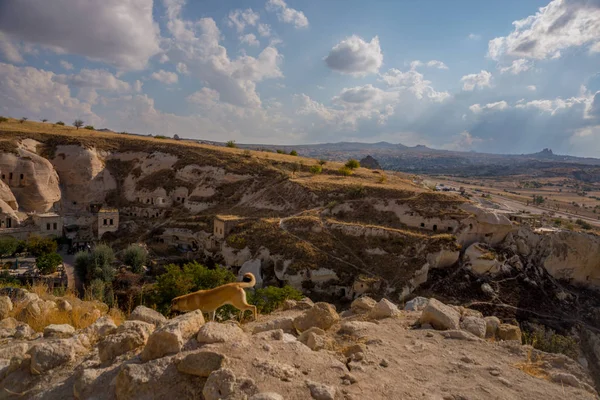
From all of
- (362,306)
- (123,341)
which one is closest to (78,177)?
(362,306)

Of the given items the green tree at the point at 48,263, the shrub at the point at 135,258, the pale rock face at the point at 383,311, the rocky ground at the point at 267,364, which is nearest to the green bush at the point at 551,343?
the pale rock face at the point at 383,311

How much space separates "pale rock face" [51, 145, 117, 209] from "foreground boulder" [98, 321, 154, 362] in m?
46.1

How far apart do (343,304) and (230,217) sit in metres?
15.4

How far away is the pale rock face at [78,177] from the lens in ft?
147

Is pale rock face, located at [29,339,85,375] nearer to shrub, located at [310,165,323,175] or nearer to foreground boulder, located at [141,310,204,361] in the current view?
foreground boulder, located at [141,310,204,361]

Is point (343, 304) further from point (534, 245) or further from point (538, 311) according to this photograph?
point (534, 245)

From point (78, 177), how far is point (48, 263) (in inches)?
824

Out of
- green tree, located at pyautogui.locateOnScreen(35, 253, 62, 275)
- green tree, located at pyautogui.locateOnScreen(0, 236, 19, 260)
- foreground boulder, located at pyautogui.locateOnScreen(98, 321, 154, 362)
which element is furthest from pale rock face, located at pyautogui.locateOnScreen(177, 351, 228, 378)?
green tree, located at pyautogui.locateOnScreen(0, 236, 19, 260)

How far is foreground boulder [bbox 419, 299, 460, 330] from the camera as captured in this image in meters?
8.23

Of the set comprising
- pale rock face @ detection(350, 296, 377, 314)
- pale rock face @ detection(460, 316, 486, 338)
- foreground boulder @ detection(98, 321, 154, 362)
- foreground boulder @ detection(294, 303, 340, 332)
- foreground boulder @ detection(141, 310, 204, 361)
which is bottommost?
pale rock face @ detection(350, 296, 377, 314)

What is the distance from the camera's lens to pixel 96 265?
91.4ft

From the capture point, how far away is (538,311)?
84.5 ft

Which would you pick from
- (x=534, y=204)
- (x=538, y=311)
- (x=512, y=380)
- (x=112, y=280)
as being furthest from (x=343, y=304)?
(x=534, y=204)

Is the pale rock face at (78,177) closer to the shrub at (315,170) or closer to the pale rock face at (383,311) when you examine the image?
the shrub at (315,170)
